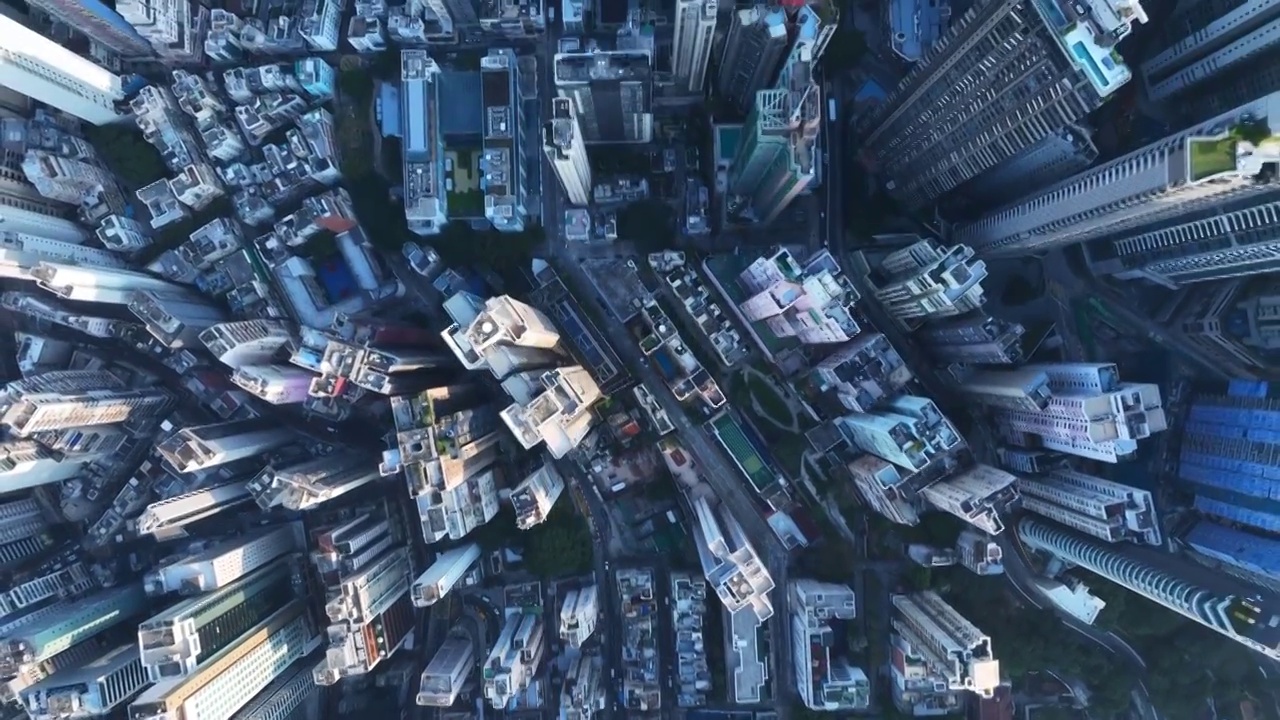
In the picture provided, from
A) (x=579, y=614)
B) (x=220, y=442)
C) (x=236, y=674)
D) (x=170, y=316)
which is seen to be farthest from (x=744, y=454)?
(x=170, y=316)

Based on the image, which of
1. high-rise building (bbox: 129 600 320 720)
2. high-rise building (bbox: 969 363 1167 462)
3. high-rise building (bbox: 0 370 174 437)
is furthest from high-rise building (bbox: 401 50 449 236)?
high-rise building (bbox: 969 363 1167 462)

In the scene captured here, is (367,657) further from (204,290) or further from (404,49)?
(404,49)

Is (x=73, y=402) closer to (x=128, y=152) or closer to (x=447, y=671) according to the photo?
(x=128, y=152)

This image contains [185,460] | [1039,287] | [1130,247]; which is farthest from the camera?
[1039,287]

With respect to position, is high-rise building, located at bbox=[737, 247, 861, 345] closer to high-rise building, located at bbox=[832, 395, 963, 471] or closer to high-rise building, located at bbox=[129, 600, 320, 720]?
high-rise building, located at bbox=[832, 395, 963, 471]

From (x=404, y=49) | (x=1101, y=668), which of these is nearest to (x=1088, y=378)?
(x=1101, y=668)

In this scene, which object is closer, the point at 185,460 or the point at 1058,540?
the point at 185,460
